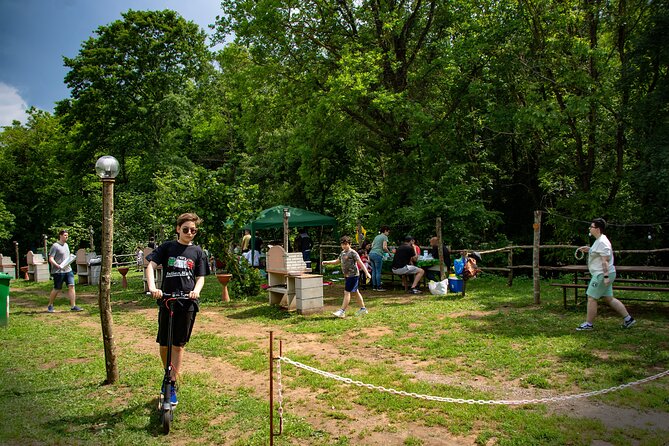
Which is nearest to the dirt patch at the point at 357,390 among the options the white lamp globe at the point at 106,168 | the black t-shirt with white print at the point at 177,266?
the black t-shirt with white print at the point at 177,266

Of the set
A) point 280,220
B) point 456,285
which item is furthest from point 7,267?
point 456,285

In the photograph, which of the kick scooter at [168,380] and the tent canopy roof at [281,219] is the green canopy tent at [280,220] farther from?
the kick scooter at [168,380]

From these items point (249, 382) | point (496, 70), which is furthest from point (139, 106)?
point (249, 382)

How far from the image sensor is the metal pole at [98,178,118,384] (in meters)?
5.69

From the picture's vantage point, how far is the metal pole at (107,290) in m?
5.69

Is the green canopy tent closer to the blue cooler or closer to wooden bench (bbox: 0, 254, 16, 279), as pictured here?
the blue cooler

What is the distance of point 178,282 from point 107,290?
1.37m

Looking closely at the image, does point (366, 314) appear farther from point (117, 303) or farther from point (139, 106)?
point (139, 106)

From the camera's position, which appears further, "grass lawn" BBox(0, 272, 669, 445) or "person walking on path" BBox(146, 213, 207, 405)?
"person walking on path" BBox(146, 213, 207, 405)

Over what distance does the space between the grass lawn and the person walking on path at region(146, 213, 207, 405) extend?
0.70 m

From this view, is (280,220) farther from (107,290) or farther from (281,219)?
(107,290)

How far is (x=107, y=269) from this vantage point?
5.73 m

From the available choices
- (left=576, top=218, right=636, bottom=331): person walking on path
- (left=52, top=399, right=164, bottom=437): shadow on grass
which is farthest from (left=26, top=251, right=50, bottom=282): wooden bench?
(left=576, top=218, right=636, bottom=331): person walking on path

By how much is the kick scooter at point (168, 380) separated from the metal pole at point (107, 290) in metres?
1.19
